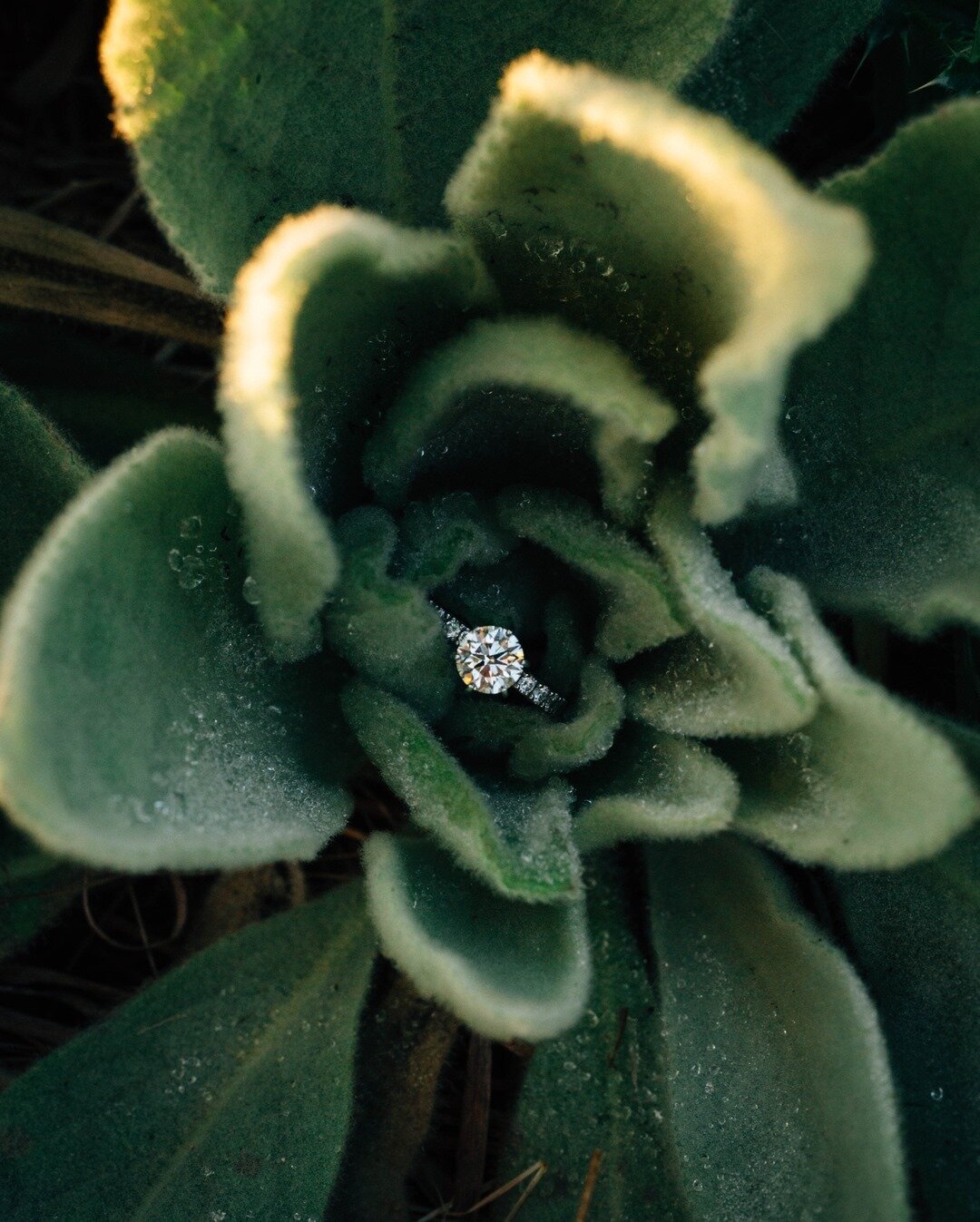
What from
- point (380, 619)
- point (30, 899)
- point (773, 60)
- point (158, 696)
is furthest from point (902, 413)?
point (30, 899)

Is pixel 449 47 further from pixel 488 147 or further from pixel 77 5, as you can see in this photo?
pixel 77 5

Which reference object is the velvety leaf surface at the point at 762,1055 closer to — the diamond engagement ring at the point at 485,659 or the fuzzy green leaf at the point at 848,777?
the fuzzy green leaf at the point at 848,777

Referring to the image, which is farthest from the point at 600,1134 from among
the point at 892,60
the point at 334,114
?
the point at 892,60

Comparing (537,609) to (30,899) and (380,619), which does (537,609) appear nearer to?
(380,619)

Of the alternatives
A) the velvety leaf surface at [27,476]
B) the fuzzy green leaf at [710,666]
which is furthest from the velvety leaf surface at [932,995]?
the velvety leaf surface at [27,476]

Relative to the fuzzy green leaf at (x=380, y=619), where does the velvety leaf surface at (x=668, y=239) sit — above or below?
above

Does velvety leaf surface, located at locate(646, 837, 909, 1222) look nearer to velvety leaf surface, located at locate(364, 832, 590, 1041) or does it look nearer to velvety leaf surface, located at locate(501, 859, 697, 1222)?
velvety leaf surface, located at locate(501, 859, 697, 1222)
